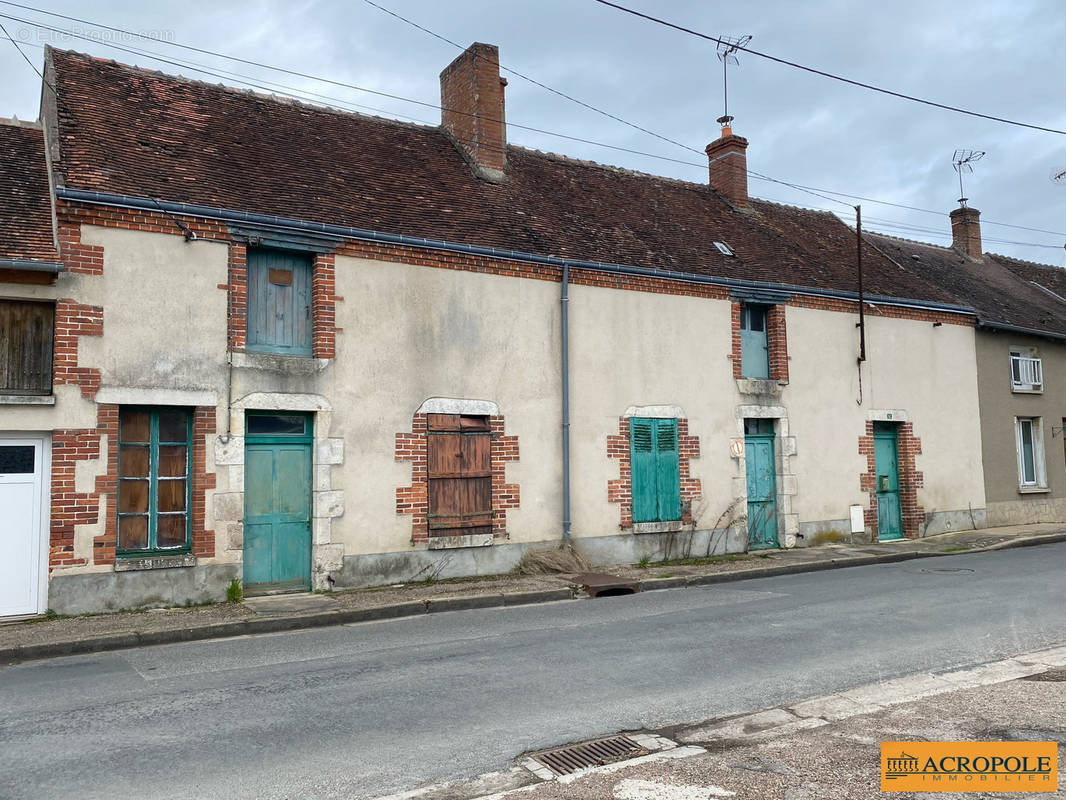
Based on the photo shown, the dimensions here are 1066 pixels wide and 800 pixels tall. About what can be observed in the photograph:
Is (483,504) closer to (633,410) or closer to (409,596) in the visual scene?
(409,596)

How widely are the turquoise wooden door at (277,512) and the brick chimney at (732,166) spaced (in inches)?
469

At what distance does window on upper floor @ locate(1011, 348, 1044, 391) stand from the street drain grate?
1749 cm

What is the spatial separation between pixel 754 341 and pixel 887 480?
14.0ft

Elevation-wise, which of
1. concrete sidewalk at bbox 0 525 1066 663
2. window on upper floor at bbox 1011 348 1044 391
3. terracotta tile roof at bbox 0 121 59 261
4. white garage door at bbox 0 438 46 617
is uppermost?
terracotta tile roof at bbox 0 121 59 261

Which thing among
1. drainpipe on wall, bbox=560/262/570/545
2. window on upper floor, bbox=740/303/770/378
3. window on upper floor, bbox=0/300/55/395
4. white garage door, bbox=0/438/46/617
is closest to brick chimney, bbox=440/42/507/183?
drainpipe on wall, bbox=560/262/570/545

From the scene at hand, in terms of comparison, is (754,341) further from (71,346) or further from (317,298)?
(71,346)

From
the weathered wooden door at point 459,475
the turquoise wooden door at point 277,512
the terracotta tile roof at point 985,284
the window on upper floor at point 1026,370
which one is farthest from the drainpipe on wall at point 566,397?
the window on upper floor at point 1026,370

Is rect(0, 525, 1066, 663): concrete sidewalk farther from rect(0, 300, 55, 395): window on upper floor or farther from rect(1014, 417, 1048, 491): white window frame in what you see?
rect(1014, 417, 1048, 491): white window frame

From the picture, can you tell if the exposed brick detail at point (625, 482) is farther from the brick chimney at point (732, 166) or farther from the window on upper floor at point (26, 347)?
the window on upper floor at point (26, 347)

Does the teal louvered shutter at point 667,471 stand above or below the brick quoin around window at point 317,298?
below

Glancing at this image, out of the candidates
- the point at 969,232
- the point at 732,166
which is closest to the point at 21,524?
the point at 732,166

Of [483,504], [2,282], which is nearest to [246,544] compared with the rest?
[483,504]

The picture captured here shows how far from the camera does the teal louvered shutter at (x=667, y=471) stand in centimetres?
1367

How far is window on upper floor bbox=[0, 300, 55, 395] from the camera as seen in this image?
932 centimetres
